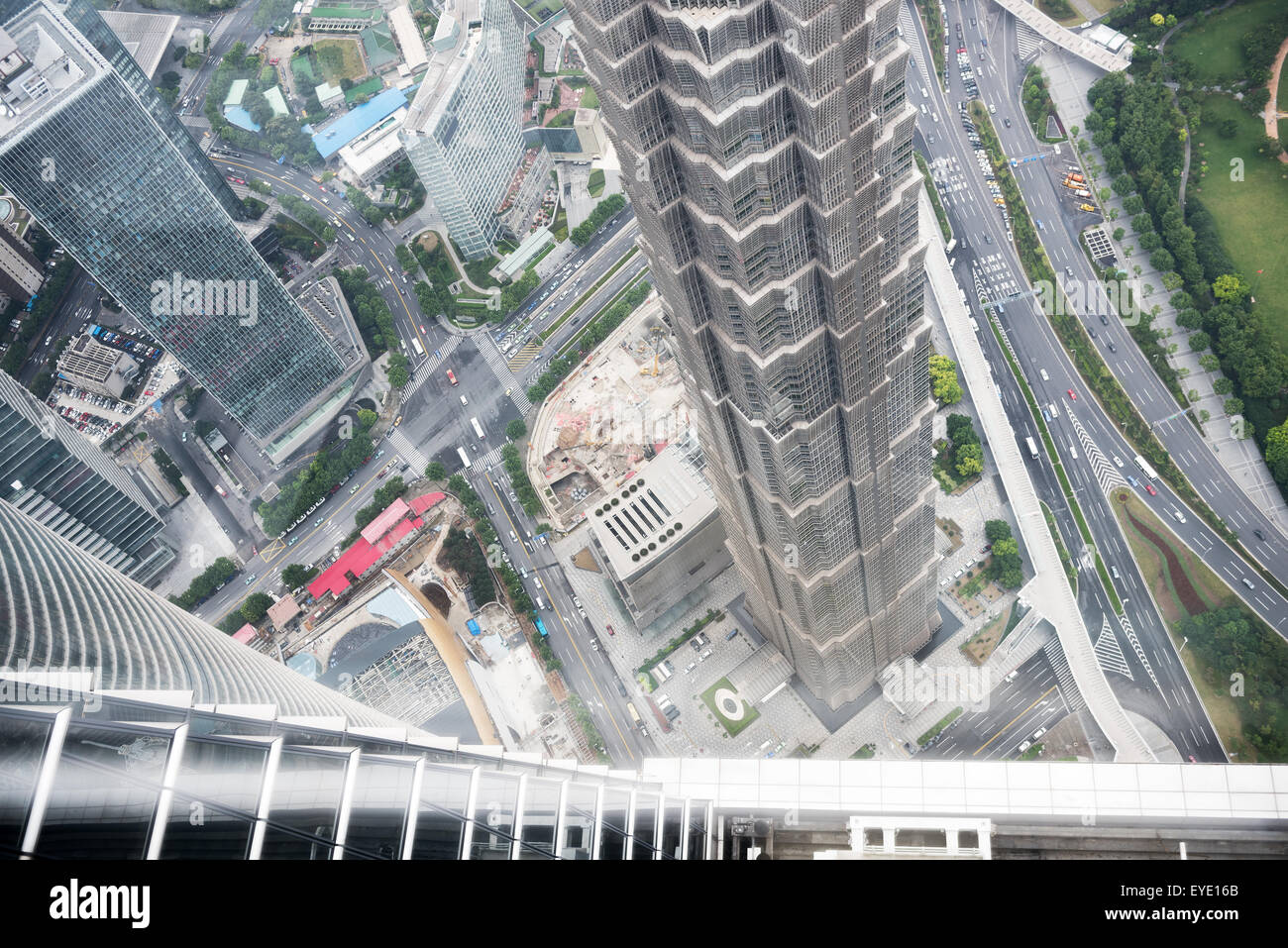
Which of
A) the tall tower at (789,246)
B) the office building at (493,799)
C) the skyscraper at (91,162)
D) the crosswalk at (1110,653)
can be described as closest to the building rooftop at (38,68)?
the skyscraper at (91,162)

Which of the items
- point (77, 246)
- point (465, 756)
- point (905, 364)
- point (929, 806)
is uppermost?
point (77, 246)

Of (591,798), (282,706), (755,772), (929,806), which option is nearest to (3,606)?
(282,706)

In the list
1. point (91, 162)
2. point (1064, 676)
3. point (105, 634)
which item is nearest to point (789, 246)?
point (105, 634)

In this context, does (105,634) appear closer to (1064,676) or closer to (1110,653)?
(1064,676)

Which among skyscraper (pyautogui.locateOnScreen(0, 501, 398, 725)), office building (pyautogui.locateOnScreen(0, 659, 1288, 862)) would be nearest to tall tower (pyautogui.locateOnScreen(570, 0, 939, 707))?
office building (pyautogui.locateOnScreen(0, 659, 1288, 862))

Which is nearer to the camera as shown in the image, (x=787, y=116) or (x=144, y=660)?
(x=144, y=660)

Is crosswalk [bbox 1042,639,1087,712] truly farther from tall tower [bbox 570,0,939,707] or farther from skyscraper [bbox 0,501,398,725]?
skyscraper [bbox 0,501,398,725]
